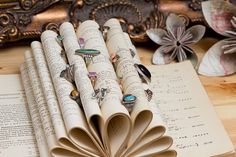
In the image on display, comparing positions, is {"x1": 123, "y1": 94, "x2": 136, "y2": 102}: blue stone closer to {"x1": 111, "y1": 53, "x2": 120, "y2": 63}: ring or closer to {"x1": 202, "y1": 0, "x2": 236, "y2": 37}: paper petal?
{"x1": 111, "y1": 53, "x2": 120, "y2": 63}: ring

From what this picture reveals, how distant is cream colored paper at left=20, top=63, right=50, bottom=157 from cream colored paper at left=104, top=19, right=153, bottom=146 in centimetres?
13

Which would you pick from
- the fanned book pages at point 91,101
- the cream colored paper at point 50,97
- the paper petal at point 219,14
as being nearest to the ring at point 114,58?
the fanned book pages at point 91,101

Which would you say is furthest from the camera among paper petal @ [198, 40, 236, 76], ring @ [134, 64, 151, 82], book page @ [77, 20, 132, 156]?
paper petal @ [198, 40, 236, 76]

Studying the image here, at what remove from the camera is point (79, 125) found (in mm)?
694

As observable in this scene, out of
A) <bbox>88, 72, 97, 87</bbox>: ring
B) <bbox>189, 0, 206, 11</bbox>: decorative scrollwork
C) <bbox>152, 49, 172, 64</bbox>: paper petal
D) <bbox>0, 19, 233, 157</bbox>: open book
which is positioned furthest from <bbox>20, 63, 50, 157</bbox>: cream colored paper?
<bbox>189, 0, 206, 11</bbox>: decorative scrollwork

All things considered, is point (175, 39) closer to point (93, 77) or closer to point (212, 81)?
point (212, 81)

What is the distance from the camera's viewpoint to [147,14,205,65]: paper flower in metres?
0.97

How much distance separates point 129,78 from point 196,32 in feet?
0.86

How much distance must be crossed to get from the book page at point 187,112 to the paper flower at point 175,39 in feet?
0.08

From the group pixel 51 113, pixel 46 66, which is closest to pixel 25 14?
pixel 46 66

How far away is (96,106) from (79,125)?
0.04 meters

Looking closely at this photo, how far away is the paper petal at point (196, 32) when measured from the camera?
97 centimetres

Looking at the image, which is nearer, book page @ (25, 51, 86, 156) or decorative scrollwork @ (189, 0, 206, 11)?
book page @ (25, 51, 86, 156)

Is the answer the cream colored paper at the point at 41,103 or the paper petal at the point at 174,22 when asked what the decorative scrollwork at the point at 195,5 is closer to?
the paper petal at the point at 174,22
